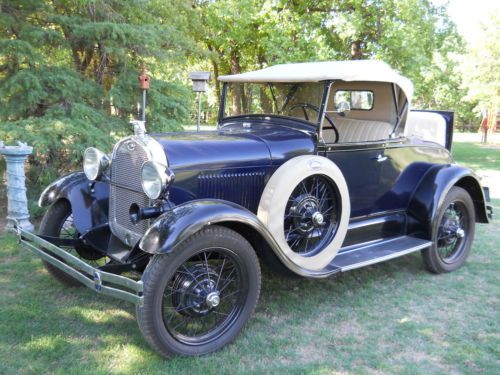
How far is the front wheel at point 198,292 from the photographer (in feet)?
8.91

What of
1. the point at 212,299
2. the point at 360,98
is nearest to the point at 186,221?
the point at 212,299

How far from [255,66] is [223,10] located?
234cm

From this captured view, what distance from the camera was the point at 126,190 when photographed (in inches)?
136

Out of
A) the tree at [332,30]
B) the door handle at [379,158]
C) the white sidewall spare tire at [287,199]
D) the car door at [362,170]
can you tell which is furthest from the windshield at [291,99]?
the tree at [332,30]

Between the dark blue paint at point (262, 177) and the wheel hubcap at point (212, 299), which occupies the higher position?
the dark blue paint at point (262, 177)

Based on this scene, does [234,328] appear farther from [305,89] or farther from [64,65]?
[64,65]

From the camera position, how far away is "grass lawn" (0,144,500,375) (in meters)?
2.86

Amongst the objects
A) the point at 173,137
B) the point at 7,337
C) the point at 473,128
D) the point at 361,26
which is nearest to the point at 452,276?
the point at 173,137

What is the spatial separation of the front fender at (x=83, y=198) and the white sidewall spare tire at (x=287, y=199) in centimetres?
137

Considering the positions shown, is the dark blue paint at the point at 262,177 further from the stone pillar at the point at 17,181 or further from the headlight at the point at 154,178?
the stone pillar at the point at 17,181

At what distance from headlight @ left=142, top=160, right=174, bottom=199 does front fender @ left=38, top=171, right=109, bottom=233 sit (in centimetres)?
89

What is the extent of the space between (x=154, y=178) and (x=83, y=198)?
106 cm

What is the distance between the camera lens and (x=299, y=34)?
459 inches

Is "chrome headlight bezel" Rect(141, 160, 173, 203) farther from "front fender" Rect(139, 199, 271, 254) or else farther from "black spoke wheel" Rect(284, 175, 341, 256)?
"black spoke wheel" Rect(284, 175, 341, 256)
